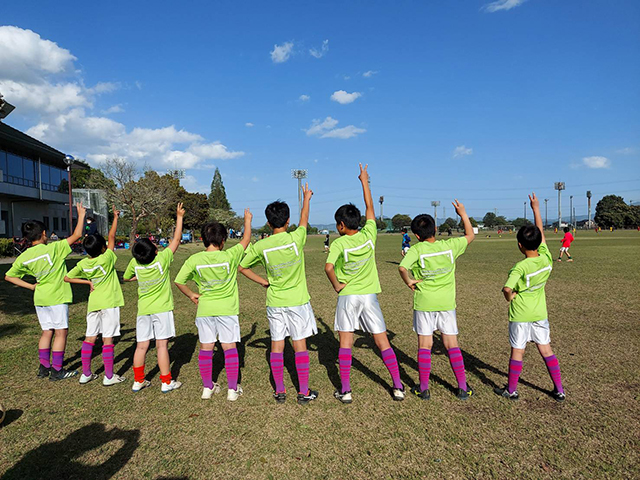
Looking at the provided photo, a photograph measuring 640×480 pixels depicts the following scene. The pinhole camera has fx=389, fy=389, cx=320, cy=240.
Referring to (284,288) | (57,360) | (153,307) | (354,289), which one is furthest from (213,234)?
(57,360)

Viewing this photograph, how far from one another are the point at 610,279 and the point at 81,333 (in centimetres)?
1534

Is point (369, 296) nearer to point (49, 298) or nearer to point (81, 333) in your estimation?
point (49, 298)

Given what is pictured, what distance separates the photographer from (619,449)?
3.24 metres

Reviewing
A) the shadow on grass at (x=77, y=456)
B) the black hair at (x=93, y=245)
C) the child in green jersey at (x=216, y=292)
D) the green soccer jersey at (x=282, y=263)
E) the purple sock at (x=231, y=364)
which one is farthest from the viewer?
the black hair at (x=93, y=245)

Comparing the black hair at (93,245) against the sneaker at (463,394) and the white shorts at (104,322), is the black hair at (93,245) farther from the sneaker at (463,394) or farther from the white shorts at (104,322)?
the sneaker at (463,394)

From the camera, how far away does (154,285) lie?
14.9 feet

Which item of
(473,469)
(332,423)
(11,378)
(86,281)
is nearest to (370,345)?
(332,423)

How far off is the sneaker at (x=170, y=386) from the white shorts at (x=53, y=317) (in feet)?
5.04

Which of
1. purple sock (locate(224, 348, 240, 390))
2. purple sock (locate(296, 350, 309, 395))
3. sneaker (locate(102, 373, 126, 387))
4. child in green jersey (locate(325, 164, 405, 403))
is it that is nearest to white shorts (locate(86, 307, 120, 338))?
sneaker (locate(102, 373, 126, 387))

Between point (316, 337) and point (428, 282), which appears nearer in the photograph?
point (428, 282)

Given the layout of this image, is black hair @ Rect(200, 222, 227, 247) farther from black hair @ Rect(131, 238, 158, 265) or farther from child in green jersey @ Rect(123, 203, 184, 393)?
black hair @ Rect(131, 238, 158, 265)

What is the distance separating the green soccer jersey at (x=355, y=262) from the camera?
418 cm

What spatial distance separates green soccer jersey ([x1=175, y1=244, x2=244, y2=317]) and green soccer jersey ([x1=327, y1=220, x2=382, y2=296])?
109cm

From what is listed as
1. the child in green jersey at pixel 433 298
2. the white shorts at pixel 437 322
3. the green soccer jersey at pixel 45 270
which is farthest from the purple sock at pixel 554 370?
the green soccer jersey at pixel 45 270
